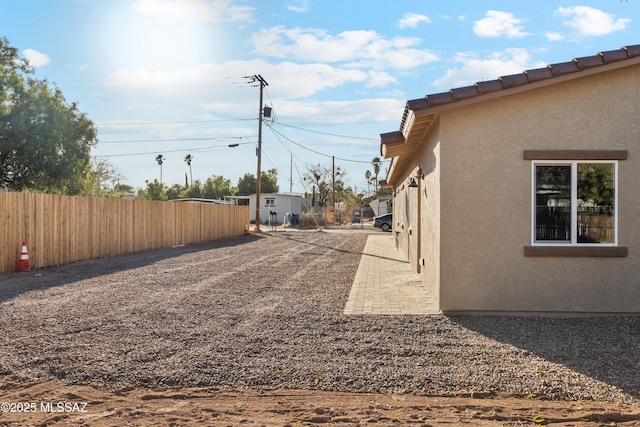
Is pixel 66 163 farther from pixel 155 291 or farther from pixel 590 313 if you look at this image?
pixel 590 313

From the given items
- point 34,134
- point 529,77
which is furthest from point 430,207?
point 34,134

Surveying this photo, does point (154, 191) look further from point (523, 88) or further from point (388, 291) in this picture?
point (523, 88)

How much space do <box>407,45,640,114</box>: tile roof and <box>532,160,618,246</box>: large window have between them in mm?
1237

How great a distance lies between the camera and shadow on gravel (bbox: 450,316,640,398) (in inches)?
214

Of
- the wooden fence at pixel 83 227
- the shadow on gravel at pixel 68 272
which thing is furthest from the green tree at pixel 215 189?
the shadow on gravel at pixel 68 272

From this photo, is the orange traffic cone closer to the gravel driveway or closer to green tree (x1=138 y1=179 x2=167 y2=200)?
the gravel driveway

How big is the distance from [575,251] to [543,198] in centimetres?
87

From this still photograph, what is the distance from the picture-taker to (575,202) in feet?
26.1

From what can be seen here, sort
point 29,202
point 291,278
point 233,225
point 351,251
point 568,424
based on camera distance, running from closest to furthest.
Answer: point 568,424, point 291,278, point 29,202, point 351,251, point 233,225

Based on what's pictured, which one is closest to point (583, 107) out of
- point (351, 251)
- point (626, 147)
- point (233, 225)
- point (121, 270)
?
point (626, 147)

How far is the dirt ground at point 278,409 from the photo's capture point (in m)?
4.23

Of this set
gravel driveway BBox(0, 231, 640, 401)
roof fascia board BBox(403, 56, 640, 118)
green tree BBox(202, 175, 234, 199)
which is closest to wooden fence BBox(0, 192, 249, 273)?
gravel driveway BBox(0, 231, 640, 401)

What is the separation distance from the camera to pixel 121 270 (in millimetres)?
14258

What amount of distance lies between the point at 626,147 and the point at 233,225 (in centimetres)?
2639
